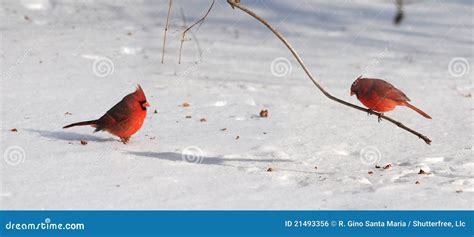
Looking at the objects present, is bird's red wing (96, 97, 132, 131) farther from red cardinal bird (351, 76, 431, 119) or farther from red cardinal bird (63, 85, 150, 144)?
red cardinal bird (351, 76, 431, 119)

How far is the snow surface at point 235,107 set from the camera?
3703 mm

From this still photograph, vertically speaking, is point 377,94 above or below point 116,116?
above

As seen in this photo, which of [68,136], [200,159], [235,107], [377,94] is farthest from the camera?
[235,107]

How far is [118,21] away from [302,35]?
2.20 metres

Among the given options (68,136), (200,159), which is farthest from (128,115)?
(68,136)

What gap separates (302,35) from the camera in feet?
27.6

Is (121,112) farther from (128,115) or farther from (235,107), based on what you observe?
(235,107)

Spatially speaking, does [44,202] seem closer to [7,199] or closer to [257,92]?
[7,199]

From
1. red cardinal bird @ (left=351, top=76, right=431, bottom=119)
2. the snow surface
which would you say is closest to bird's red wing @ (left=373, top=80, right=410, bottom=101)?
red cardinal bird @ (left=351, top=76, right=431, bottom=119)

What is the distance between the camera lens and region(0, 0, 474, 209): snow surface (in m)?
3.70

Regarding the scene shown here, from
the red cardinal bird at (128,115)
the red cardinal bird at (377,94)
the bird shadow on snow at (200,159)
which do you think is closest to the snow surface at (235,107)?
the bird shadow on snow at (200,159)

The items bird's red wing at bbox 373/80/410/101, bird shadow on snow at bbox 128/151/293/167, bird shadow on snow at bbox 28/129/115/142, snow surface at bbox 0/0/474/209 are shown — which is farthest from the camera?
bird shadow on snow at bbox 28/129/115/142

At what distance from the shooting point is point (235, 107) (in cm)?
565

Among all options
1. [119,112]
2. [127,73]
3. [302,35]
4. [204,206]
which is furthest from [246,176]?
[302,35]
